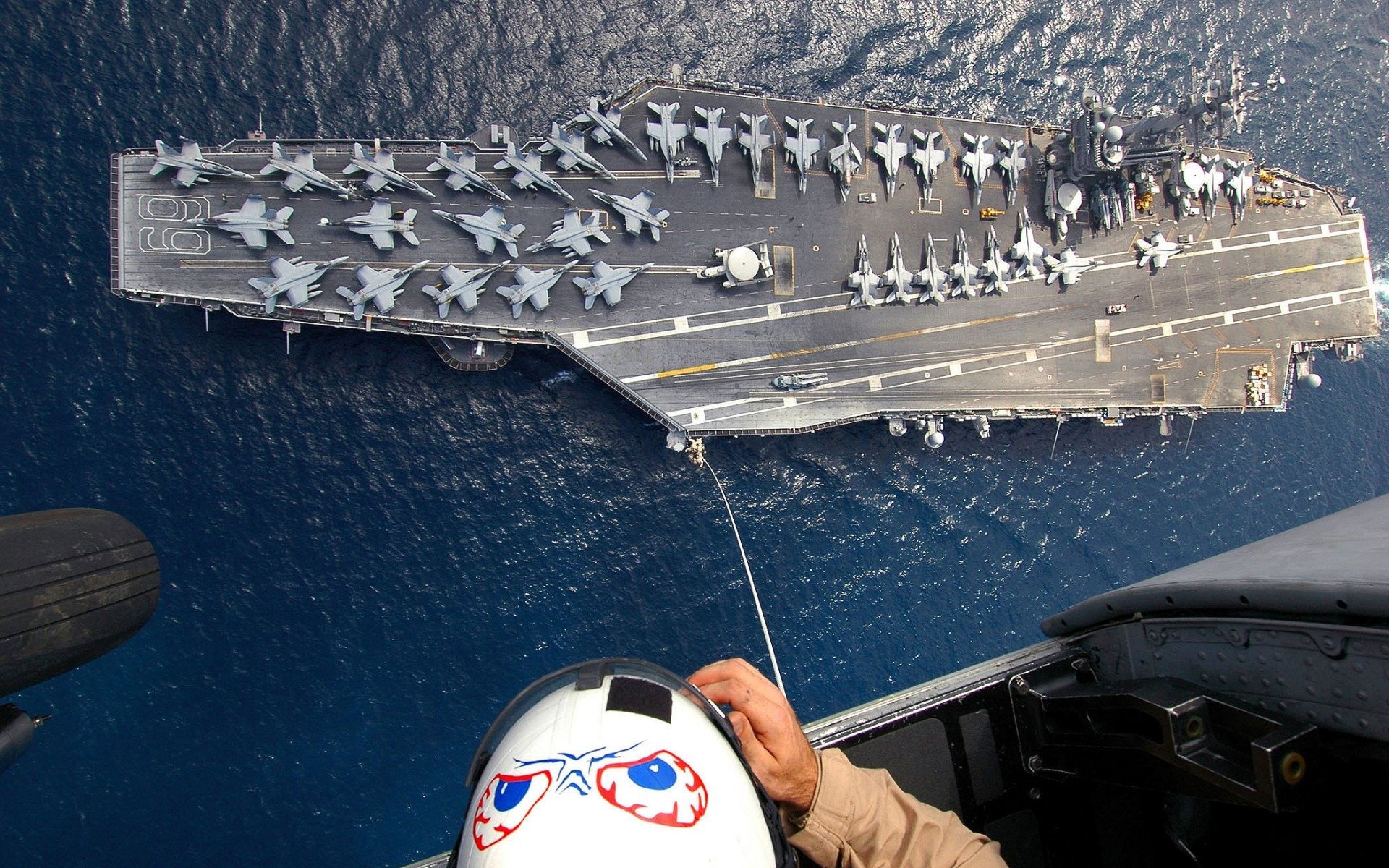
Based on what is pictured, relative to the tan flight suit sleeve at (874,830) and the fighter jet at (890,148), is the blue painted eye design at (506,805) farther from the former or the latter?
the fighter jet at (890,148)

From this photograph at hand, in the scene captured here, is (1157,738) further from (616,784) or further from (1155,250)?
(1155,250)

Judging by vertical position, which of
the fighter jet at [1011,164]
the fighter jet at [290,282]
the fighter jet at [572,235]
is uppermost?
the fighter jet at [1011,164]

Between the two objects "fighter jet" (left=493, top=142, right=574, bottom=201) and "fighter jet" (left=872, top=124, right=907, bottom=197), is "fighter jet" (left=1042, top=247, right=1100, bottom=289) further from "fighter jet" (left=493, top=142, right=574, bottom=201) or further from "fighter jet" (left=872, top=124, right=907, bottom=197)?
"fighter jet" (left=493, top=142, right=574, bottom=201)

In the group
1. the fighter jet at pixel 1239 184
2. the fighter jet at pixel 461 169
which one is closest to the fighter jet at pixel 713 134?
the fighter jet at pixel 461 169

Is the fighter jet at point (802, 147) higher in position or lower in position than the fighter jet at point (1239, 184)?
higher

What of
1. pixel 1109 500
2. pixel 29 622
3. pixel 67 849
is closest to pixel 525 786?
pixel 29 622
